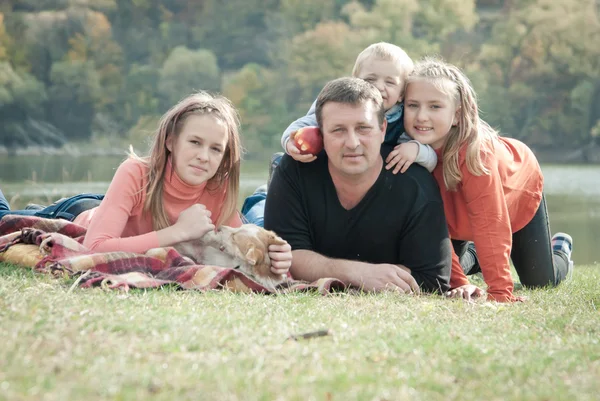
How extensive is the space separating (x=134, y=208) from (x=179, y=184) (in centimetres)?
32

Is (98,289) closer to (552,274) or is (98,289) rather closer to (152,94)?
(552,274)

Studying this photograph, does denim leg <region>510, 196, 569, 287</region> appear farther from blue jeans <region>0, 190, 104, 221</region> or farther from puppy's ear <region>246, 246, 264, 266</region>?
blue jeans <region>0, 190, 104, 221</region>

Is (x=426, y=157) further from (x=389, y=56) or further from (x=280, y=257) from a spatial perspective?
(x=280, y=257)

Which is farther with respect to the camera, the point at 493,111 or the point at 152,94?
the point at 152,94

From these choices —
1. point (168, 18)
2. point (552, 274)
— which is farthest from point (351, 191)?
point (168, 18)

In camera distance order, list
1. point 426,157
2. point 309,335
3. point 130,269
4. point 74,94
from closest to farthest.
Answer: point 309,335 → point 130,269 → point 426,157 → point 74,94

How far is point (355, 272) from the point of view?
4508mm

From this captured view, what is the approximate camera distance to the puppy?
4402 mm

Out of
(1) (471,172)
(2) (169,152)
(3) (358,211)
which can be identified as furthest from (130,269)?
(1) (471,172)

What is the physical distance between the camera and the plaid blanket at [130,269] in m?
4.08

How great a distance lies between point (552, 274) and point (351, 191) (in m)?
1.90

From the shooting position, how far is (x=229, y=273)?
4.31m

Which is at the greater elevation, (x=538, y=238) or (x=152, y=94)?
(x=538, y=238)

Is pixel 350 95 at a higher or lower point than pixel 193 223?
higher
